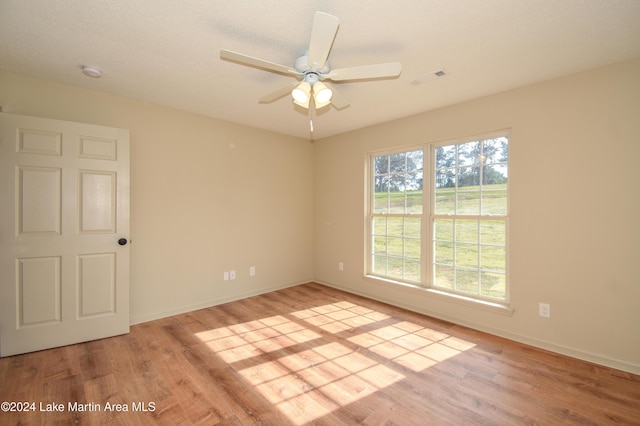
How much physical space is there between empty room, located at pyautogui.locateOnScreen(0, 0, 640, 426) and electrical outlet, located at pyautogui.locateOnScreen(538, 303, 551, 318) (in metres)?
0.02

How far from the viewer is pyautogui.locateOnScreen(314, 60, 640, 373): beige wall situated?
7.59 feet

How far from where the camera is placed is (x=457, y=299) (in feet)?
10.6

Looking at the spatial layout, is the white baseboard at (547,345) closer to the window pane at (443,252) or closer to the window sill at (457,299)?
the window sill at (457,299)

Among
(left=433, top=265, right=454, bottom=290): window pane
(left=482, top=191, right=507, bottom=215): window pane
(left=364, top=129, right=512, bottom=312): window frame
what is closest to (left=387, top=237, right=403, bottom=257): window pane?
(left=364, top=129, right=512, bottom=312): window frame

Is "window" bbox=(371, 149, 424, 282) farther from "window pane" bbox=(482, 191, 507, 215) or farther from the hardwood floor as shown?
the hardwood floor

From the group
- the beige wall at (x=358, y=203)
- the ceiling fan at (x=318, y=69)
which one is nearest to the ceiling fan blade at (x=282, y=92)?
the ceiling fan at (x=318, y=69)

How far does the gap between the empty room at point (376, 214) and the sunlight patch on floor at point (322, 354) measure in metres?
0.02

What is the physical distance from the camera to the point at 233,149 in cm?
405

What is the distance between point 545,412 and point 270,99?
2995mm

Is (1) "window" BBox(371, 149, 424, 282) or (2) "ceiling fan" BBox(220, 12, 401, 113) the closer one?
(2) "ceiling fan" BBox(220, 12, 401, 113)

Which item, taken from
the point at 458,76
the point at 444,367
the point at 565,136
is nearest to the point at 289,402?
the point at 444,367

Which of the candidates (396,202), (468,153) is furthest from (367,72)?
(396,202)

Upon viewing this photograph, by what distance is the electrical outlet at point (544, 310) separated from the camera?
2684mm

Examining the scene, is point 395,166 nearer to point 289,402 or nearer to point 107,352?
point 289,402
